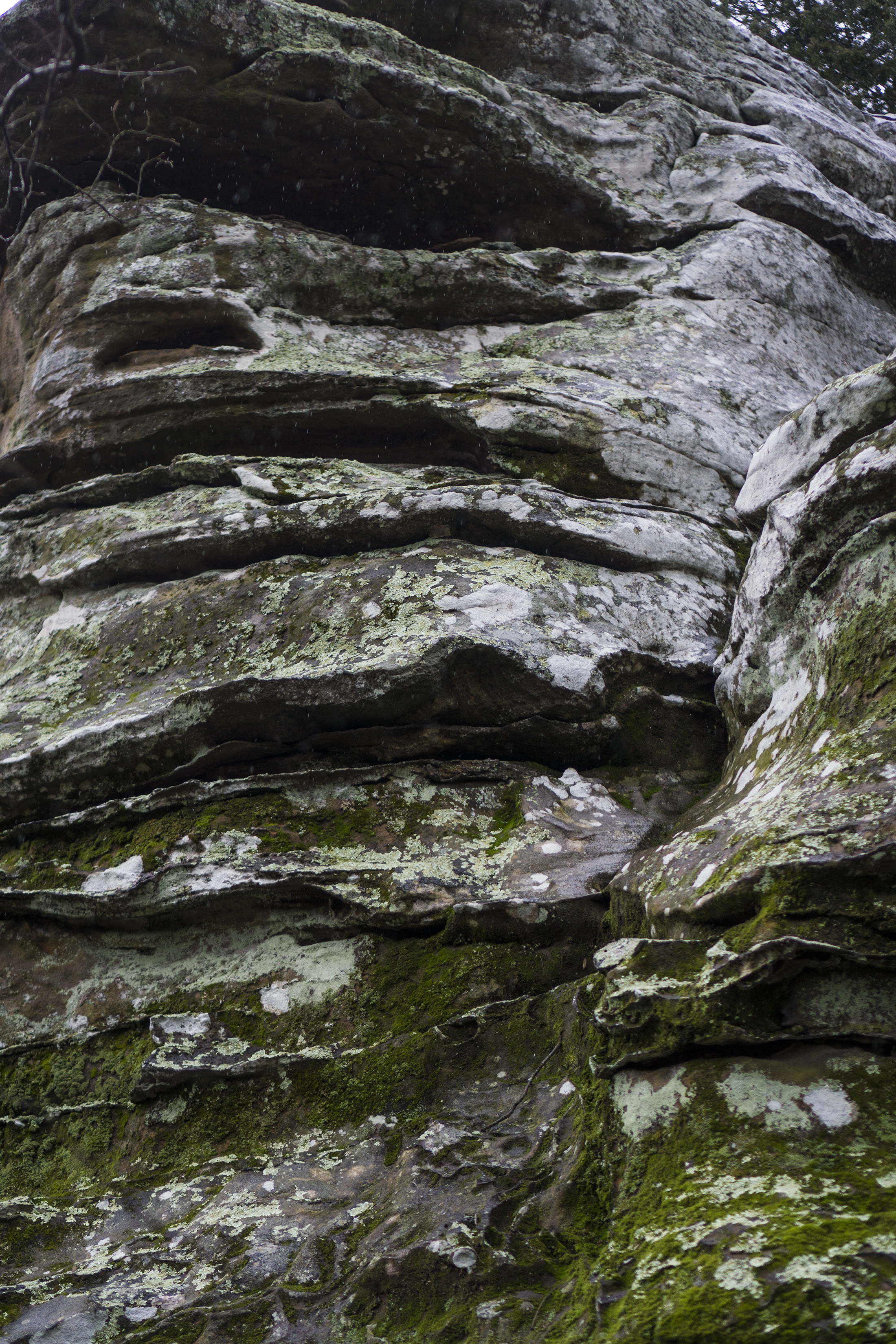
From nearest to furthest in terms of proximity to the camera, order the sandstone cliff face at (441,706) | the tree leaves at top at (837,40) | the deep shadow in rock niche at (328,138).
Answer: the sandstone cliff face at (441,706)
the deep shadow in rock niche at (328,138)
the tree leaves at top at (837,40)

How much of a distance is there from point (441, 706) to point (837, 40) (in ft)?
52.2

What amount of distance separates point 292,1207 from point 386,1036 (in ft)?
2.84

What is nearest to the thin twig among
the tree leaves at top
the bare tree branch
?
the bare tree branch

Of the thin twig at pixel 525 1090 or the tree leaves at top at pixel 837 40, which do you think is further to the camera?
the tree leaves at top at pixel 837 40

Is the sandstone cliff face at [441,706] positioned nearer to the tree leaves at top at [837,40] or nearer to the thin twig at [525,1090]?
the thin twig at [525,1090]

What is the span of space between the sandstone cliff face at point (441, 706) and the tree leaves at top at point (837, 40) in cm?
630

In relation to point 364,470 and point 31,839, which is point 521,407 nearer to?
point 364,470

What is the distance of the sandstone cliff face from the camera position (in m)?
2.89

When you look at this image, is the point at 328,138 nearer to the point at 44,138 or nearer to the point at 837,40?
the point at 44,138

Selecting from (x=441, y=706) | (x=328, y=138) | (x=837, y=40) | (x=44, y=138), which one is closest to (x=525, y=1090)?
(x=441, y=706)

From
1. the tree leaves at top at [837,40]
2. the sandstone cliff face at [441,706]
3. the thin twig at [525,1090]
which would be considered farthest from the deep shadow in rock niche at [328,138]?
the tree leaves at top at [837,40]

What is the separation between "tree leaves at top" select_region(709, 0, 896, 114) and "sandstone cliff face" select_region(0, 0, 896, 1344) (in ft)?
20.7

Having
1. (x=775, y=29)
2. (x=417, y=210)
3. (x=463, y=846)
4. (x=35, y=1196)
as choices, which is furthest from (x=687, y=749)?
(x=775, y=29)

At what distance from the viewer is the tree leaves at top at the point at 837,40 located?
14867 millimetres
